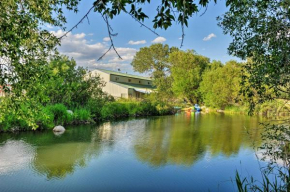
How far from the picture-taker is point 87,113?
1379 cm

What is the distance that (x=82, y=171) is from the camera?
562 cm

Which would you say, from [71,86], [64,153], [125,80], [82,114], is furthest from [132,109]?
[125,80]

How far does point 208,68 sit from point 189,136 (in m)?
22.7

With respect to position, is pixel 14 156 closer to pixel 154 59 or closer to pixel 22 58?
pixel 22 58

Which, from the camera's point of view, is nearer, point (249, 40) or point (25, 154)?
point (249, 40)

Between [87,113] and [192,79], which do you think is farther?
[192,79]

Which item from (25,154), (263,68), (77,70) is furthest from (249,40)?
(77,70)

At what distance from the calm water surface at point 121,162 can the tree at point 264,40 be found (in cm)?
252

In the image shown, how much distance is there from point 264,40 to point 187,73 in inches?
1092

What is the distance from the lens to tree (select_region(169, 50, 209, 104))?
3019cm

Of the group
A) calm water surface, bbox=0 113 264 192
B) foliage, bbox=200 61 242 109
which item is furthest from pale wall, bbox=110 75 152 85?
calm water surface, bbox=0 113 264 192

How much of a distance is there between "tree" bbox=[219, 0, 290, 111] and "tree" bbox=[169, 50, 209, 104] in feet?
86.4

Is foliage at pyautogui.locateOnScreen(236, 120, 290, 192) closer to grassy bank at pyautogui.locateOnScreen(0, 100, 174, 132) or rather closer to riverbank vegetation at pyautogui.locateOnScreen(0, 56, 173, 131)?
grassy bank at pyautogui.locateOnScreen(0, 100, 174, 132)

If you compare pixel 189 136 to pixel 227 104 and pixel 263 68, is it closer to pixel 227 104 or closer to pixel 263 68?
pixel 263 68
